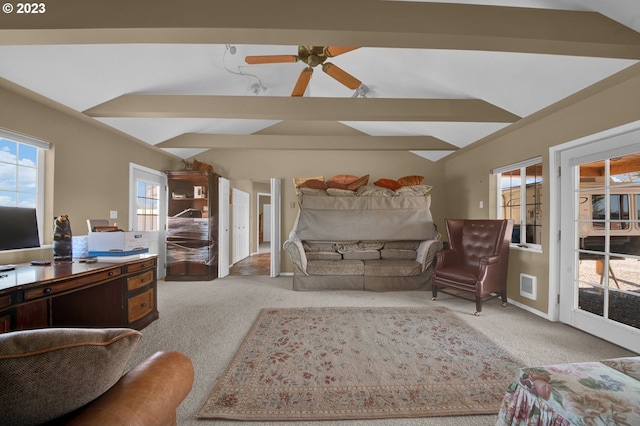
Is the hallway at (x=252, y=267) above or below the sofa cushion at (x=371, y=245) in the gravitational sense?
below

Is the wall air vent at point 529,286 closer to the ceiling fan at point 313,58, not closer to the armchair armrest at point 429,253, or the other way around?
the armchair armrest at point 429,253

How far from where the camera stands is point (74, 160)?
3029 mm

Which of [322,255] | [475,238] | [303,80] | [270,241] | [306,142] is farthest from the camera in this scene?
[270,241]

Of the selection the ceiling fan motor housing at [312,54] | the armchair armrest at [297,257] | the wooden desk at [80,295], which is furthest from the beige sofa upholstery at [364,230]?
the ceiling fan motor housing at [312,54]

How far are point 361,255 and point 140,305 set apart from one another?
3.10m

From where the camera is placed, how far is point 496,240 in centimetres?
342

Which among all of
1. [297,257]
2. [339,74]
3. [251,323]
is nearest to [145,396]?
[251,323]

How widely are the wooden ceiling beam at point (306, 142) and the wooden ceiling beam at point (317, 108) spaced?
1329 millimetres

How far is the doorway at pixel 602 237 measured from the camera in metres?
2.30

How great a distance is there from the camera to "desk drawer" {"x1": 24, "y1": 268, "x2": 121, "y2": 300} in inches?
68.6

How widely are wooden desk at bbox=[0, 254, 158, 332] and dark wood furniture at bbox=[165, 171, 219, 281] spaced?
172 cm

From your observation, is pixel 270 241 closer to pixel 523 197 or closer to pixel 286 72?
pixel 286 72

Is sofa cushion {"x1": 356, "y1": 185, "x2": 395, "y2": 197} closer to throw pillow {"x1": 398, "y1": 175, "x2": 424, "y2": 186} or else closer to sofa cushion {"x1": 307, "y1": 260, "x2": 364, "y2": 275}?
throw pillow {"x1": 398, "y1": 175, "x2": 424, "y2": 186}

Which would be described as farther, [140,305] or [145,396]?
[140,305]
